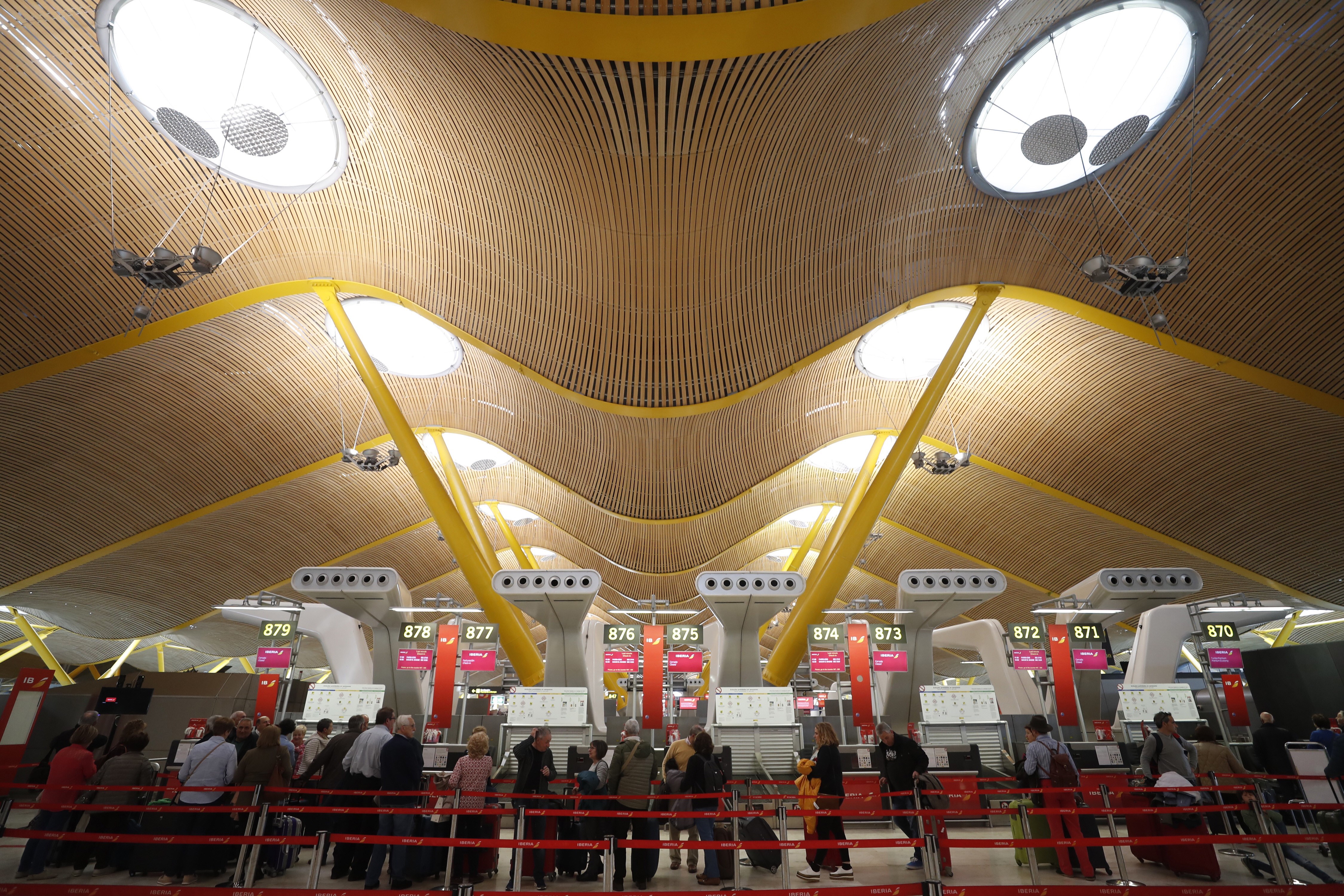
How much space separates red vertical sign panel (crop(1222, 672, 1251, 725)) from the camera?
1520cm

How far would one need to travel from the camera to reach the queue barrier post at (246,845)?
6.99 metres

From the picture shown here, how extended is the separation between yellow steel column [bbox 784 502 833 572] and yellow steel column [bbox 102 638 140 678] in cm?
3363

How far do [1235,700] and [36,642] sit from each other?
45.1 metres

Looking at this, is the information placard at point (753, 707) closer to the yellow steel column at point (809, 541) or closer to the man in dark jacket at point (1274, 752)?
the man in dark jacket at point (1274, 752)

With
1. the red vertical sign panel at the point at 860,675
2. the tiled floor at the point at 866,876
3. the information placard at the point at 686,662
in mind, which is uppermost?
the information placard at the point at 686,662

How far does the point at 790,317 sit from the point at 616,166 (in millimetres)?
5201

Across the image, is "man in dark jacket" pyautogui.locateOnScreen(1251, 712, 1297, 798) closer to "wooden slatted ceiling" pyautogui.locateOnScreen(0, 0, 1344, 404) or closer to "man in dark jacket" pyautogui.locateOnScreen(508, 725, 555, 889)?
"wooden slatted ceiling" pyautogui.locateOnScreen(0, 0, 1344, 404)

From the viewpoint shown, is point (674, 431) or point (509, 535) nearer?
point (674, 431)

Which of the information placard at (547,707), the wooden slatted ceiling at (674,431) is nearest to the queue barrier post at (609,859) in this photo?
the information placard at (547,707)

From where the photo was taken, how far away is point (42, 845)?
8.05 metres

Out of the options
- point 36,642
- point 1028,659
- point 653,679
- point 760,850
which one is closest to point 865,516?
point 1028,659

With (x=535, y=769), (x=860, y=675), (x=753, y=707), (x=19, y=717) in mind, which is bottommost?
(x=535, y=769)

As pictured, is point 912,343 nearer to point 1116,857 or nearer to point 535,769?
point 1116,857

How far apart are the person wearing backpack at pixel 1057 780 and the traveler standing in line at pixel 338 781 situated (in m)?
7.16
